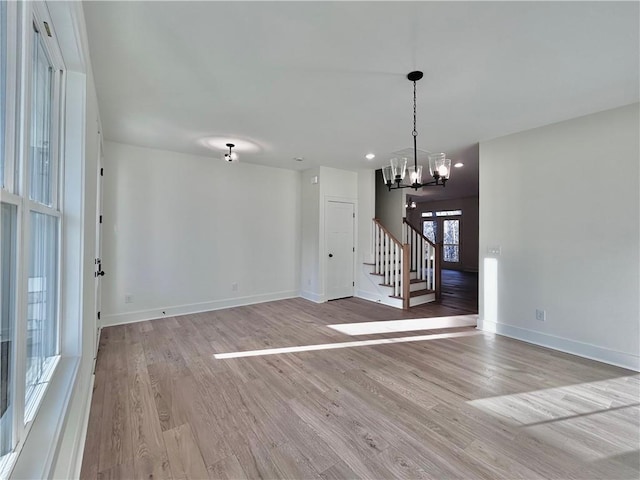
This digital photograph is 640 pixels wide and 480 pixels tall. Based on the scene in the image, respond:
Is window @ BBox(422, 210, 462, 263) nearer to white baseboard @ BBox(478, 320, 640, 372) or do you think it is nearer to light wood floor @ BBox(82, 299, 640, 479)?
white baseboard @ BBox(478, 320, 640, 372)

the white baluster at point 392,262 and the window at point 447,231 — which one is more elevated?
the window at point 447,231

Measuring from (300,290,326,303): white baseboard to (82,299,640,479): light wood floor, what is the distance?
1.91 m

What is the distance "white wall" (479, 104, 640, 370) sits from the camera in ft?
9.20

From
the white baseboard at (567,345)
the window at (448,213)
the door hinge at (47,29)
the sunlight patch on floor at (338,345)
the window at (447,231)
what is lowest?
the sunlight patch on floor at (338,345)

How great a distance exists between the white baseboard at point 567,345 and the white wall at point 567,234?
1cm

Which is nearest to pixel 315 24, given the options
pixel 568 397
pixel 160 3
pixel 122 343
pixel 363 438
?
pixel 160 3

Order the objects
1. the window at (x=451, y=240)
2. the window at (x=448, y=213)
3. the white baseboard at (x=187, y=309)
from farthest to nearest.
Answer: the window at (x=451, y=240), the window at (x=448, y=213), the white baseboard at (x=187, y=309)

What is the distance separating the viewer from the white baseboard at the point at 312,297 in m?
5.32

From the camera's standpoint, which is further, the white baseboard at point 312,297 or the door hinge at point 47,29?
the white baseboard at point 312,297

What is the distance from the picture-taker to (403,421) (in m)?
1.96

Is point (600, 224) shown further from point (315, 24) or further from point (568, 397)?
point (315, 24)

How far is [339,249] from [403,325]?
2.09m

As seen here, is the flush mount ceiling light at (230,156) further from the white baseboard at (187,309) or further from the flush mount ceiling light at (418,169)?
the white baseboard at (187,309)

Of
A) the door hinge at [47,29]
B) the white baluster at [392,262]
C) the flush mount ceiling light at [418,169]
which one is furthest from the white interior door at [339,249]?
the door hinge at [47,29]
